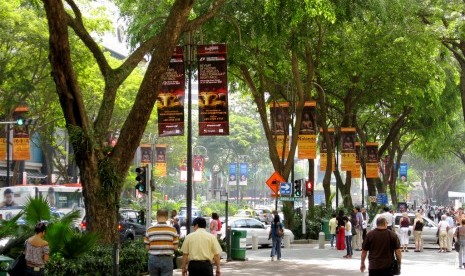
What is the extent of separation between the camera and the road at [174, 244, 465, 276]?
26.0m

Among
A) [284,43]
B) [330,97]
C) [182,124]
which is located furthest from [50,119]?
[182,124]

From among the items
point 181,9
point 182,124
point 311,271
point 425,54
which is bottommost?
point 311,271

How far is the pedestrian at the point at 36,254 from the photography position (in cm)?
1594

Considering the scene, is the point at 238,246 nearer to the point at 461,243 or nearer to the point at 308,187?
the point at 461,243

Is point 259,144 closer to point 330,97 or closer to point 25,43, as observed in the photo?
point 330,97

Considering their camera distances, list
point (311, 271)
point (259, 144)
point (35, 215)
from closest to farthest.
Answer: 1. point (35, 215)
2. point (311, 271)
3. point (259, 144)

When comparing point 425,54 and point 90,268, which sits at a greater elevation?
point 425,54

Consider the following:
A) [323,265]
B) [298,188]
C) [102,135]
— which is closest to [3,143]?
[298,188]

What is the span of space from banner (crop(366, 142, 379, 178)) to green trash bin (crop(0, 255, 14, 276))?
41.6 metres

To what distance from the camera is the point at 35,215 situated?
19500 millimetres

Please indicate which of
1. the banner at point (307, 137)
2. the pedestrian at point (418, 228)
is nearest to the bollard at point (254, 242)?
the banner at point (307, 137)

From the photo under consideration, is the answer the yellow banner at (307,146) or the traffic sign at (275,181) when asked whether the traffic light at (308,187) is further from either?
the traffic sign at (275,181)

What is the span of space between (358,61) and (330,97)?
343 inches

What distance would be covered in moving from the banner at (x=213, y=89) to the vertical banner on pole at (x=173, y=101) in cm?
63
